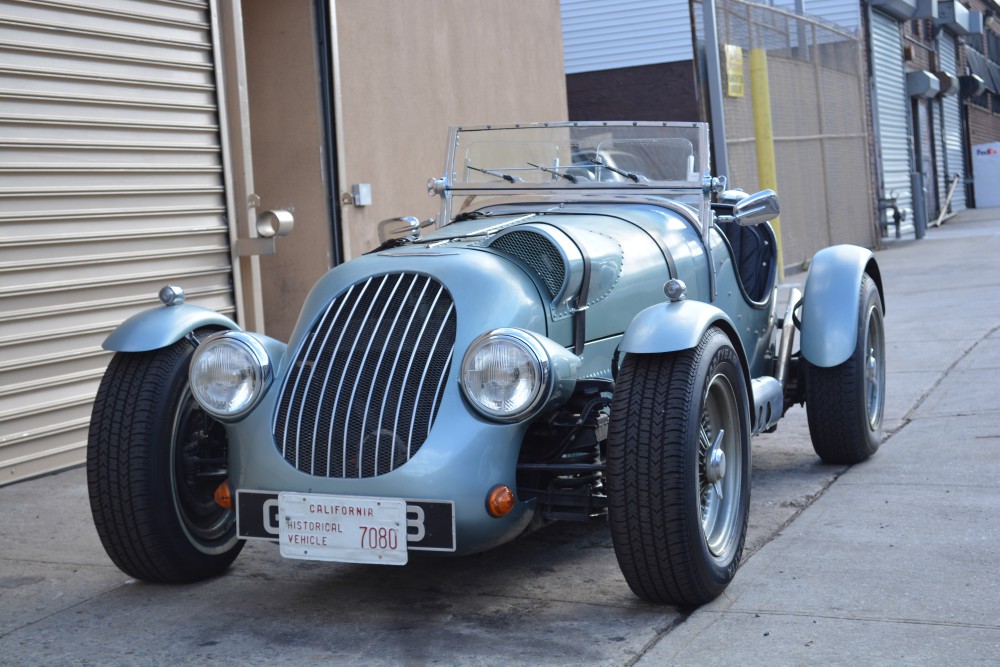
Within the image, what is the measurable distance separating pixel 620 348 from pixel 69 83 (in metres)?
4.03

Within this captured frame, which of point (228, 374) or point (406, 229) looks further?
point (406, 229)

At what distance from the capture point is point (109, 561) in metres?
4.38

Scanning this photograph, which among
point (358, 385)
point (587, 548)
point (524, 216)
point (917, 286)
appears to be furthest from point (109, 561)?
point (917, 286)

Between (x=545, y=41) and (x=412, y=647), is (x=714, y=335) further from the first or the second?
(x=545, y=41)

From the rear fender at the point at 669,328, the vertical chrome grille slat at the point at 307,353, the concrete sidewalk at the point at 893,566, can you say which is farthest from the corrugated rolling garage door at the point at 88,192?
the concrete sidewalk at the point at 893,566

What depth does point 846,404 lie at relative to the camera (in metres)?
5.14

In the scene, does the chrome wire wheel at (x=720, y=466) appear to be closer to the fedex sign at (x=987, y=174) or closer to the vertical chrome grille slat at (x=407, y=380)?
the vertical chrome grille slat at (x=407, y=380)

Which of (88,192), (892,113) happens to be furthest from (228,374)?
(892,113)

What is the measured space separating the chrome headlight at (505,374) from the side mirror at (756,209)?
1.64 meters

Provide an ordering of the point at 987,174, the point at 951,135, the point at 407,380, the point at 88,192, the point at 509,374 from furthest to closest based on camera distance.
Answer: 1. the point at 987,174
2. the point at 951,135
3. the point at 88,192
4. the point at 407,380
5. the point at 509,374

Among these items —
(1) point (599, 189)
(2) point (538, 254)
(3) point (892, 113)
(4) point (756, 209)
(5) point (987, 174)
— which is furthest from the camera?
(5) point (987, 174)

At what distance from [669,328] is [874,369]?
2489 millimetres

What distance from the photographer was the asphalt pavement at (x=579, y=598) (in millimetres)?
3242

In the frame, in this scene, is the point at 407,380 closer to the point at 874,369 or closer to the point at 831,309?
the point at 831,309
